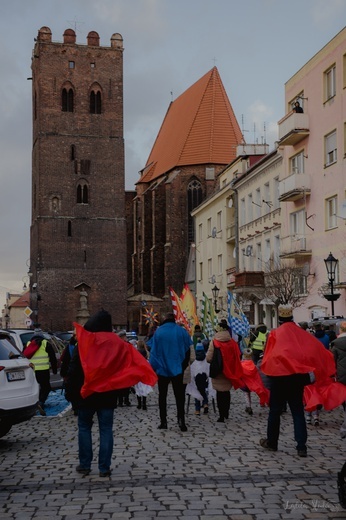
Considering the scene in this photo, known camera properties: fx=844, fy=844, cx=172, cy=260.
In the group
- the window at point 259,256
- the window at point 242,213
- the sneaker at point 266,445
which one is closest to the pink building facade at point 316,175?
the window at point 259,256

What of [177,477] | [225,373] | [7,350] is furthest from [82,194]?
[177,477]

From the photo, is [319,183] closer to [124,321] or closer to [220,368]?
[220,368]

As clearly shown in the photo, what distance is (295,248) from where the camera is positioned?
3597 centimetres

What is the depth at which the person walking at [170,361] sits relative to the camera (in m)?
13.0

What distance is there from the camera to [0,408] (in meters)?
10.7

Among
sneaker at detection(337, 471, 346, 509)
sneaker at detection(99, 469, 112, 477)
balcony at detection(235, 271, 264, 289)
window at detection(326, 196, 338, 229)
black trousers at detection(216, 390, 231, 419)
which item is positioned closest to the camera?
sneaker at detection(337, 471, 346, 509)

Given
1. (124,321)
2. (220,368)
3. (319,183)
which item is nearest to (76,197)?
(124,321)

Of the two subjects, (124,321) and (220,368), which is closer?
(220,368)

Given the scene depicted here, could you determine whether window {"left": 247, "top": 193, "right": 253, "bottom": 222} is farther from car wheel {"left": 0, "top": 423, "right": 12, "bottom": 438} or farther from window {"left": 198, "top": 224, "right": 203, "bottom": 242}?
car wheel {"left": 0, "top": 423, "right": 12, "bottom": 438}

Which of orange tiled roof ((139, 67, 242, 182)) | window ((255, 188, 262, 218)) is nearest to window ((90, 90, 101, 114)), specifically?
orange tiled roof ((139, 67, 242, 182))

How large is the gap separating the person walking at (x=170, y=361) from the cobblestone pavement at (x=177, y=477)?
45cm

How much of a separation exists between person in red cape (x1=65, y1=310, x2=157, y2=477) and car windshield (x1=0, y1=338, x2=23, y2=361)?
238 cm

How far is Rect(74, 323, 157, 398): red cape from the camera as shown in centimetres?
896

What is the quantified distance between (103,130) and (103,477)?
229ft
